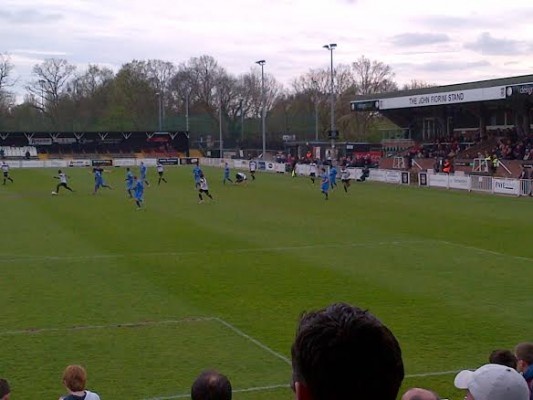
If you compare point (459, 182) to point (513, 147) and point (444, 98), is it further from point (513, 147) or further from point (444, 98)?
point (444, 98)

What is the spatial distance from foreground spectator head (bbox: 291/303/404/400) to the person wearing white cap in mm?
1345

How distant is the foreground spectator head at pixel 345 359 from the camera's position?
8.73 ft

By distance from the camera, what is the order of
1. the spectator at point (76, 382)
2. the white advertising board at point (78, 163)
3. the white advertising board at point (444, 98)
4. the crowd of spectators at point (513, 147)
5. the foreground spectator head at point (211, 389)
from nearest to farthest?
1. the foreground spectator head at point (211, 389)
2. the spectator at point (76, 382)
3. the crowd of spectators at point (513, 147)
4. the white advertising board at point (444, 98)
5. the white advertising board at point (78, 163)

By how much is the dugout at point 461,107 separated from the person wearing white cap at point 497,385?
4852cm

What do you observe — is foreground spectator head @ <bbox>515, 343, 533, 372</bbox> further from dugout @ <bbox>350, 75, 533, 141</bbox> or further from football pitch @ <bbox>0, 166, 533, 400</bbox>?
dugout @ <bbox>350, 75, 533, 141</bbox>

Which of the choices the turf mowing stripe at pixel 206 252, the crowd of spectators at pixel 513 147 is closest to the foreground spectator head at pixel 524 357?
the turf mowing stripe at pixel 206 252

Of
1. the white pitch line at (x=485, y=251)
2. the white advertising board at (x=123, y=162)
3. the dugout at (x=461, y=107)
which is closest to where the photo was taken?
the white pitch line at (x=485, y=251)

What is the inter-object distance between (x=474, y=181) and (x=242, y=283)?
104ft

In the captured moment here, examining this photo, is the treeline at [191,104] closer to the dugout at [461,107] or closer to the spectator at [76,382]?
the dugout at [461,107]

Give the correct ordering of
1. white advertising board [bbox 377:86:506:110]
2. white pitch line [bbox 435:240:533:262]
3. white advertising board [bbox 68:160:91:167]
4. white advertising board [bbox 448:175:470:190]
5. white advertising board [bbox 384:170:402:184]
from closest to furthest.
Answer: white pitch line [bbox 435:240:533:262] → white advertising board [bbox 448:175:470:190] → white advertising board [bbox 377:86:506:110] → white advertising board [bbox 384:170:402:184] → white advertising board [bbox 68:160:91:167]

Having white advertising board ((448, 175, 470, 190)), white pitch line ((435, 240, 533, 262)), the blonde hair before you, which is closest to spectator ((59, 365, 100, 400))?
the blonde hair

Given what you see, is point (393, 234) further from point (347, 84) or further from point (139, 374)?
point (347, 84)

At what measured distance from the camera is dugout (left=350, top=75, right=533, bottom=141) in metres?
53.5

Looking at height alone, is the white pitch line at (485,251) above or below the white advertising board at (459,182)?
below
